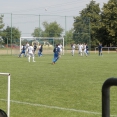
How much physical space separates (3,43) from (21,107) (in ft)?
156

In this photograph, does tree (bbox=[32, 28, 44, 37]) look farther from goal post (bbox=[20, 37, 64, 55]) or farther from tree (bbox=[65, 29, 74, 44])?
tree (bbox=[65, 29, 74, 44])

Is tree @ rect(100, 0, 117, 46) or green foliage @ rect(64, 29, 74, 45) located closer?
green foliage @ rect(64, 29, 74, 45)

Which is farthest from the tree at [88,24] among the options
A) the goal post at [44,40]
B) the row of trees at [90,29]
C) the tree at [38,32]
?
the tree at [38,32]

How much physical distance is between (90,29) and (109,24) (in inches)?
851

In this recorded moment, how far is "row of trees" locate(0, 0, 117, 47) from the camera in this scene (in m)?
56.9

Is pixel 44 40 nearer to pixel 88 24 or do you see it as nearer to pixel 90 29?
pixel 88 24

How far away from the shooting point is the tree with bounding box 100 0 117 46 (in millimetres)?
82062

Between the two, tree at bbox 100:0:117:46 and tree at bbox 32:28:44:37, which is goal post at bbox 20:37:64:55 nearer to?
tree at bbox 32:28:44:37

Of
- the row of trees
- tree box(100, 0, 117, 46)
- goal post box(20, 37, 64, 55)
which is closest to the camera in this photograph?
goal post box(20, 37, 64, 55)

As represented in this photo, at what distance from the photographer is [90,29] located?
63.1 m

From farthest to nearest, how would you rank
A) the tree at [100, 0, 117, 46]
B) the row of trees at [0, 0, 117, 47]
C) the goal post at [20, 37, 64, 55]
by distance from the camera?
the tree at [100, 0, 117, 46] < the row of trees at [0, 0, 117, 47] < the goal post at [20, 37, 64, 55]

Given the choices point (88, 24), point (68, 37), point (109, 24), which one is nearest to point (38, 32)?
point (68, 37)

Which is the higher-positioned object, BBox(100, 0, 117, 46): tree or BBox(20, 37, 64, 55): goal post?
BBox(100, 0, 117, 46): tree

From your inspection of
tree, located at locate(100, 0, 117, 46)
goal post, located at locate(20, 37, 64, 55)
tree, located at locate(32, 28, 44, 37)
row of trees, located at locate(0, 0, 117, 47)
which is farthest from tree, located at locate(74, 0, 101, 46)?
tree, located at locate(32, 28, 44, 37)
